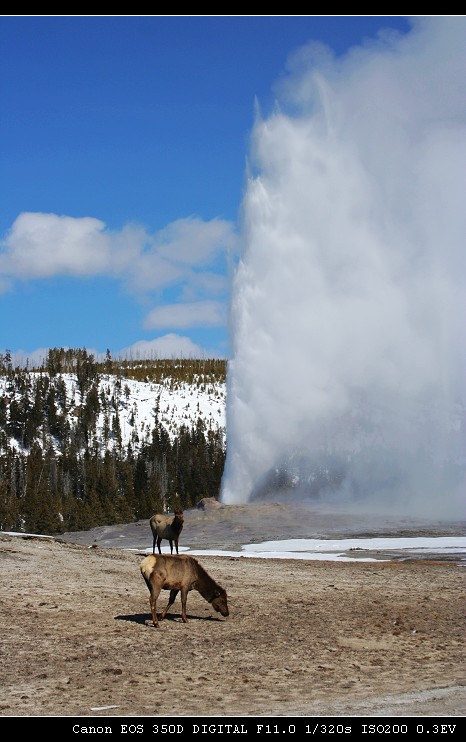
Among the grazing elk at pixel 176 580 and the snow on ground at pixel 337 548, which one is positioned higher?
the grazing elk at pixel 176 580

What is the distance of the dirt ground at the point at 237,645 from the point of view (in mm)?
9297

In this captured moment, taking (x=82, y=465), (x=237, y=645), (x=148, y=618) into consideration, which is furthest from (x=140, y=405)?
(x=237, y=645)

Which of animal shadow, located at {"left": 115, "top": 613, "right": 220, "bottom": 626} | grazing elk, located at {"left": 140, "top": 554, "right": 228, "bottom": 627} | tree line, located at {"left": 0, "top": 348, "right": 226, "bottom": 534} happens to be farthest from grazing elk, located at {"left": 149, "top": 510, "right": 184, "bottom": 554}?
tree line, located at {"left": 0, "top": 348, "right": 226, "bottom": 534}

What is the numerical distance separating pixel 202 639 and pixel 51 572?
790 centimetres

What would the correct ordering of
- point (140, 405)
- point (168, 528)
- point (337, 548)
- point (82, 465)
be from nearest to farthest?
point (168, 528)
point (337, 548)
point (82, 465)
point (140, 405)

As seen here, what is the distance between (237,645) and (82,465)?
105m

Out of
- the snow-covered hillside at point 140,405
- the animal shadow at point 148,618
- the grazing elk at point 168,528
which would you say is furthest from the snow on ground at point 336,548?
the snow-covered hillside at point 140,405

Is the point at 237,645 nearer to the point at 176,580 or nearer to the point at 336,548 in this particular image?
the point at 176,580

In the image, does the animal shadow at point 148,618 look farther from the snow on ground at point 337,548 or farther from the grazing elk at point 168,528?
the snow on ground at point 337,548

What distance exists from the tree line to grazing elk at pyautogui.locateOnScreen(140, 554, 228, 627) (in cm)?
5967

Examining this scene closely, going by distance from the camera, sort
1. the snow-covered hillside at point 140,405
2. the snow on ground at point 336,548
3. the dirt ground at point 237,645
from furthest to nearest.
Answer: the snow-covered hillside at point 140,405 < the snow on ground at point 336,548 < the dirt ground at point 237,645

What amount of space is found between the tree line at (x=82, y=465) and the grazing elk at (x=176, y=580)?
196 ft

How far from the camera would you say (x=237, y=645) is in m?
12.8

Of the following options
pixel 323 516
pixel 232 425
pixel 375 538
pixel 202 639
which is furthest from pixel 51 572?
pixel 232 425
